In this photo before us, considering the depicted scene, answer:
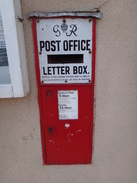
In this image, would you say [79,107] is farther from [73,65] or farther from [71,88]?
[73,65]

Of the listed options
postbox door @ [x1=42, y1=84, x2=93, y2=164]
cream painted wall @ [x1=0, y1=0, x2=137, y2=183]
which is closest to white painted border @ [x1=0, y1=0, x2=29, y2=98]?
cream painted wall @ [x1=0, y1=0, x2=137, y2=183]

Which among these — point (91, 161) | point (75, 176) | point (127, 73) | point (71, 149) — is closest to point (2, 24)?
point (127, 73)

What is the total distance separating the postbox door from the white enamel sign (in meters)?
0.09

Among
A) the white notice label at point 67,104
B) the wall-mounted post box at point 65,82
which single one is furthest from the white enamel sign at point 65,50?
the white notice label at point 67,104

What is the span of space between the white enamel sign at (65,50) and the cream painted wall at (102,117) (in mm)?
86

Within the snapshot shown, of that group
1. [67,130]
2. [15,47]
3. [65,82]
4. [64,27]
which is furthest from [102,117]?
[15,47]

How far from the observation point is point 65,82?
4.69 feet

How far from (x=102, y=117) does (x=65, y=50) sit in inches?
25.9

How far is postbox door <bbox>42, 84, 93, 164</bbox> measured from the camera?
4.74ft

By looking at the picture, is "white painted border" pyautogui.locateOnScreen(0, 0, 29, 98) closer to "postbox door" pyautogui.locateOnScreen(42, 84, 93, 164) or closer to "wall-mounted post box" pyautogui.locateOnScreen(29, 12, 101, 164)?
"wall-mounted post box" pyautogui.locateOnScreen(29, 12, 101, 164)

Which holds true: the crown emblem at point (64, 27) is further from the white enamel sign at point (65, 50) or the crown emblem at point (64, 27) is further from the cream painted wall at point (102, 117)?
the cream painted wall at point (102, 117)

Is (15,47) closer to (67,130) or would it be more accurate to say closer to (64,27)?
(64,27)

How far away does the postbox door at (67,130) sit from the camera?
4.74 feet

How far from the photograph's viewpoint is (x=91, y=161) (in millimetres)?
1679
